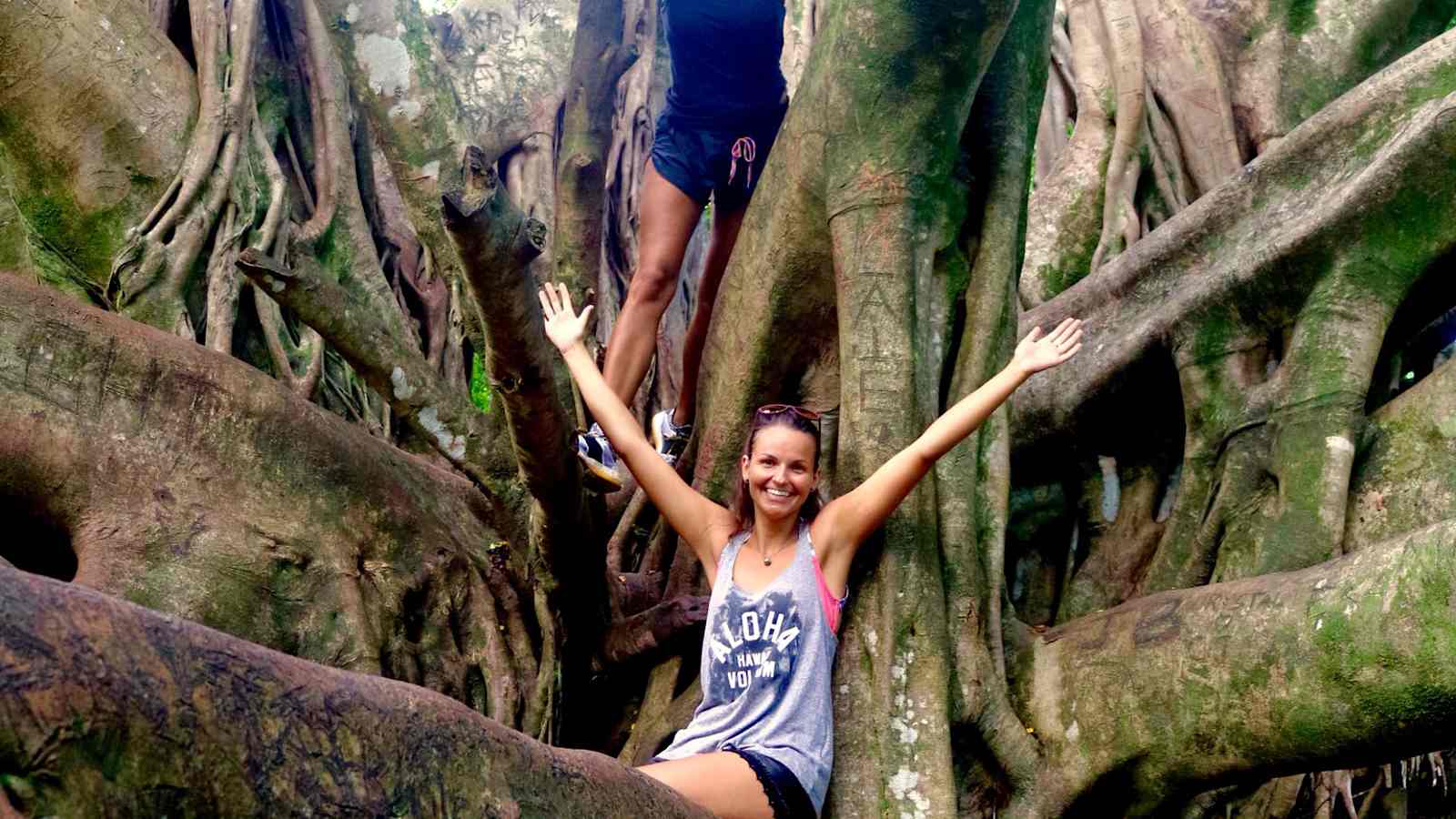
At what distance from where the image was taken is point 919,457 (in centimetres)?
289

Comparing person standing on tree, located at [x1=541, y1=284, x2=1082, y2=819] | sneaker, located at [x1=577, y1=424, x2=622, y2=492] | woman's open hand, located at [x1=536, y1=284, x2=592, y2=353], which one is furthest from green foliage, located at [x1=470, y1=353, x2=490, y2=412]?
→ person standing on tree, located at [x1=541, y1=284, x2=1082, y2=819]

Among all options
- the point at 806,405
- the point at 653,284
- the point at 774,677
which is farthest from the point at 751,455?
the point at 653,284

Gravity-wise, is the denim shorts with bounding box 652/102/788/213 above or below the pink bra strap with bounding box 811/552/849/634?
above

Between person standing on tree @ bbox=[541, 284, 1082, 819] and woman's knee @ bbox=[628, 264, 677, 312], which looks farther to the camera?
woman's knee @ bbox=[628, 264, 677, 312]

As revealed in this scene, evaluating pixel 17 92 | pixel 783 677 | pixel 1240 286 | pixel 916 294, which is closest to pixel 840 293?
pixel 916 294

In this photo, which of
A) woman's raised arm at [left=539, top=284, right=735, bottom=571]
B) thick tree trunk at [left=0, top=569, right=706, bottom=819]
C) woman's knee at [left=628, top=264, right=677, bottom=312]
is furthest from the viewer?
woman's knee at [left=628, top=264, right=677, bottom=312]

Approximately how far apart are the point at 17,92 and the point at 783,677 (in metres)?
3.08

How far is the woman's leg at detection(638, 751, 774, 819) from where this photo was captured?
253cm

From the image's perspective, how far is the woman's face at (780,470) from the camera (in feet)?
9.68

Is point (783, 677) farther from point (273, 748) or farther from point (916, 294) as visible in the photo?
point (273, 748)

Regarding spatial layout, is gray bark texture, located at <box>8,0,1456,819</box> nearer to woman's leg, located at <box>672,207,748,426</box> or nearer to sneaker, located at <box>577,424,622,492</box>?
sneaker, located at <box>577,424,622,492</box>

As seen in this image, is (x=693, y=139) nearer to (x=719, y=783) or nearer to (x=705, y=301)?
(x=705, y=301)

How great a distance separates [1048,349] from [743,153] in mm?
1353

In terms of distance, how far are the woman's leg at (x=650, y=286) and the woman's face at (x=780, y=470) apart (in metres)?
0.92
